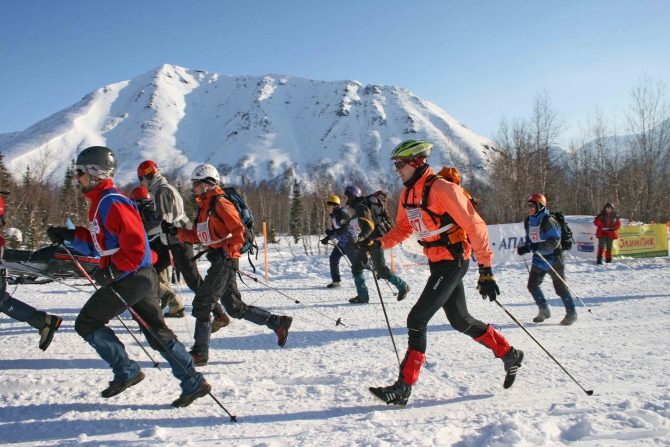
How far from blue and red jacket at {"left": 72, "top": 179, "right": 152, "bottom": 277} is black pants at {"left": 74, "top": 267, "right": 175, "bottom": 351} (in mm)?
88

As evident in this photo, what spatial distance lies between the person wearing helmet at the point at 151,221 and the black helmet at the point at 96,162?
2.07 metres

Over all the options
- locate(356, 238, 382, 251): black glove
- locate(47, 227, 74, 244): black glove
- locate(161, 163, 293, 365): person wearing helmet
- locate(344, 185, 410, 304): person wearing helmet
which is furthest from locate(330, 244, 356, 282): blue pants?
locate(47, 227, 74, 244): black glove

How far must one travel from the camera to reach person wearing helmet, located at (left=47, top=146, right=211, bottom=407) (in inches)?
121

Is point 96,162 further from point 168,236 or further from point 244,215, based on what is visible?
point 168,236

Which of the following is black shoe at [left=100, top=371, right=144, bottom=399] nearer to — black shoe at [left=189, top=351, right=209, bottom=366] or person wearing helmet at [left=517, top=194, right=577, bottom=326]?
black shoe at [left=189, top=351, right=209, bottom=366]

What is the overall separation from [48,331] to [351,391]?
3.30 metres

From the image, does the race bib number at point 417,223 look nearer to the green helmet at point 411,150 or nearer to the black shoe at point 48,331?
the green helmet at point 411,150

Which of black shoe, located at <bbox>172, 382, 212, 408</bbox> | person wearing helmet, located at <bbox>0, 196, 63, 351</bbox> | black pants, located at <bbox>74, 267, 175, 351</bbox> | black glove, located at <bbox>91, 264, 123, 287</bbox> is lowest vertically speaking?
black shoe, located at <bbox>172, 382, 212, 408</bbox>

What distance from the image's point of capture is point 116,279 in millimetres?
3121

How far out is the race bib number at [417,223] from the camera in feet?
11.5

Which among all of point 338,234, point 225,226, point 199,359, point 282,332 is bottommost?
point 199,359

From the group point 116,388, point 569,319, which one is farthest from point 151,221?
point 569,319

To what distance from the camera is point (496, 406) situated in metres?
3.14

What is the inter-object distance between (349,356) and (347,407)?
128 cm
